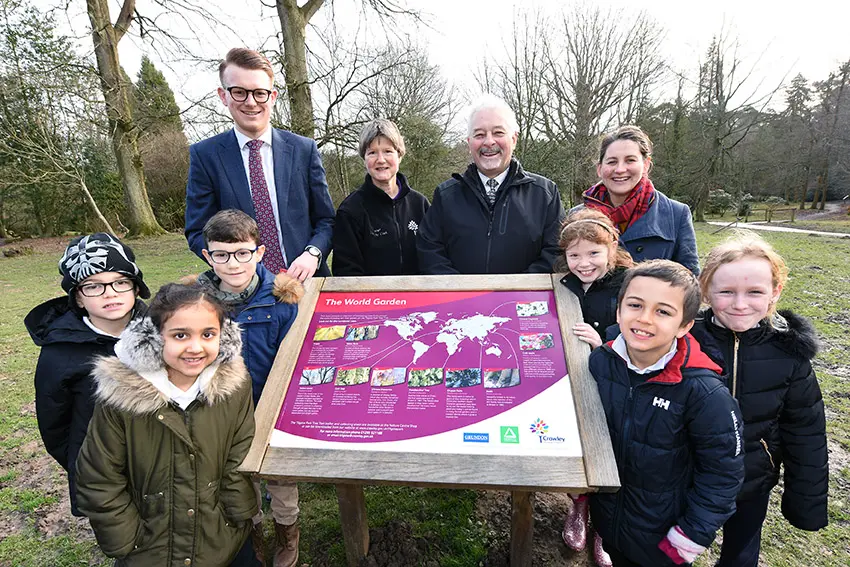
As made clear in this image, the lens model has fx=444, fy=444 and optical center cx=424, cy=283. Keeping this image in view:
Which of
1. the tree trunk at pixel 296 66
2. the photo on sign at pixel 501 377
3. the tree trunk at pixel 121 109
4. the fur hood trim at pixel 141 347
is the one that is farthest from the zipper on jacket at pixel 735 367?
the tree trunk at pixel 121 109

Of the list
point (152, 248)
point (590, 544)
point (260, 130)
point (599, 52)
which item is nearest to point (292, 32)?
point (152, 248)

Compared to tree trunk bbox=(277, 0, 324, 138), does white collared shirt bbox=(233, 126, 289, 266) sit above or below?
below

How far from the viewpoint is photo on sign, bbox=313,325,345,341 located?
2670mm

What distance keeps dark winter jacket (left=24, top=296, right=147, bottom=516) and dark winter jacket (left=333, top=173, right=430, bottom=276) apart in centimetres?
177

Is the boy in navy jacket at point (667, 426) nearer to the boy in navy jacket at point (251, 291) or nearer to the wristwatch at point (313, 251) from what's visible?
the boy in navy jacket at point (251, 291)

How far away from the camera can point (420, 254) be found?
345 cm

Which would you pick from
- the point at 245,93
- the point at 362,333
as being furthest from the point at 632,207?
the point at 245,93

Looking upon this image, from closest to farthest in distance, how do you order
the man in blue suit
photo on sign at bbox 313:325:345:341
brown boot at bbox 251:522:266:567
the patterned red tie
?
photo on sign at bbox 313:325:345:341, brown boot at bbox 251:522:266:567, the man in blue suit, the patterned red tie

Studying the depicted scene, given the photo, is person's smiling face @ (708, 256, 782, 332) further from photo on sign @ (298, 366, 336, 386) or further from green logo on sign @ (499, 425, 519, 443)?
photo on sign @ (298, 366, 336, 386)

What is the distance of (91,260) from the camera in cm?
234

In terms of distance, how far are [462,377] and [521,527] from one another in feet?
3.32

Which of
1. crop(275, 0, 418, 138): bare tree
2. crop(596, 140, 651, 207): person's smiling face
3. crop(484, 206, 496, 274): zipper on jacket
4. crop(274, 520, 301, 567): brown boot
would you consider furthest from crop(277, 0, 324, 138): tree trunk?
crop(274, 520, 301, 567): brown boot

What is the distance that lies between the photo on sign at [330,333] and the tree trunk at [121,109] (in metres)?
18.2

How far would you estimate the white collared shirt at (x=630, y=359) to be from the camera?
2.06 metres
